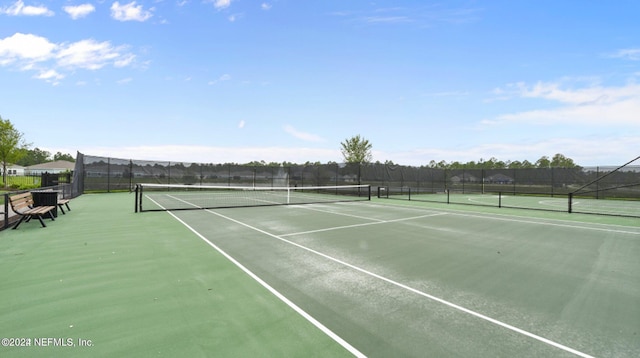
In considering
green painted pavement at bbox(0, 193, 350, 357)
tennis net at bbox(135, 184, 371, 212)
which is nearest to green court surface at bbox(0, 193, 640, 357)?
green painted pavement at bbox(0, 193, 350, 357)

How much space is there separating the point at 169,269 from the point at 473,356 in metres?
5.00

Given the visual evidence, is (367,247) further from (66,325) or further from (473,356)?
(66,325)

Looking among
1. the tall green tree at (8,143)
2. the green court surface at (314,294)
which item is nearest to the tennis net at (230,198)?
the green court surface at (314,294)

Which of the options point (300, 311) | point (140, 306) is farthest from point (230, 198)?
point (300, 311)

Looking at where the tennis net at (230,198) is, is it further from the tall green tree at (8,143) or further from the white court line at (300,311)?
the tall green tree at (8,143)

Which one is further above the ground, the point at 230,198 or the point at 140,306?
the point at 230,198

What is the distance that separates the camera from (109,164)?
25.8 metres

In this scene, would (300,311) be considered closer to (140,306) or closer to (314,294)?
(314,294)

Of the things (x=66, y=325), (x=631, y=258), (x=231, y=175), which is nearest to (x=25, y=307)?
(x=66, y=325)

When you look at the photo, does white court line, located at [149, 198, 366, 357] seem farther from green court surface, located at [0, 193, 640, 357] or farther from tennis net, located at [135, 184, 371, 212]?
tennis net, located at [135, 184, 371, 212]

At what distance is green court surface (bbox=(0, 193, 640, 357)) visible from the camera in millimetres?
3146

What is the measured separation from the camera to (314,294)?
4445 mm

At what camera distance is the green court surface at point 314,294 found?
315 cm

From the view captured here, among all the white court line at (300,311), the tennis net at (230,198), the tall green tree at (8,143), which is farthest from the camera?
the tall green tree at (8,143)
